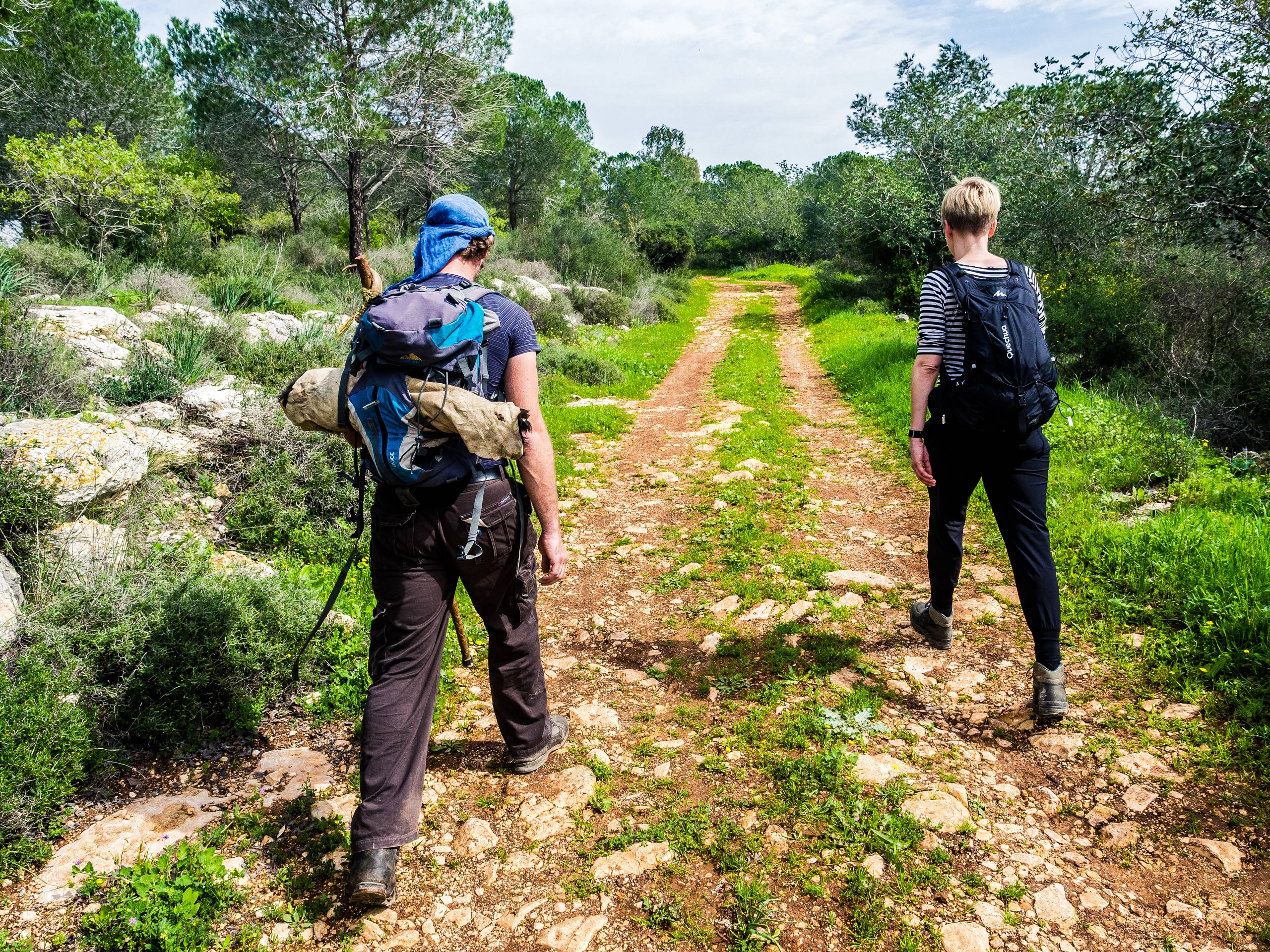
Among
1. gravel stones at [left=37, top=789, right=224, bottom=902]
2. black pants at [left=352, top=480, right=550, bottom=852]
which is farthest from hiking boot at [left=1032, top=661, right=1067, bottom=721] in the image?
gravel stones at [left=37, top=789, right=224, bottom=902]

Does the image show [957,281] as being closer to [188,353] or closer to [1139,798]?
[1139,798]

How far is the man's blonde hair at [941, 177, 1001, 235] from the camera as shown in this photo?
3.17m

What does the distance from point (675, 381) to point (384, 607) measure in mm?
10199

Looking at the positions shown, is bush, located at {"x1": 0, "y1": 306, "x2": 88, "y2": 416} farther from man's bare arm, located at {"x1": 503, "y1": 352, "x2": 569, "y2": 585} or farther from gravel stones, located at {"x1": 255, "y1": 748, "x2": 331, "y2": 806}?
man's bare arm, located at {"x1": 503, "y1": 352, "x2": 569, "y2": 585}

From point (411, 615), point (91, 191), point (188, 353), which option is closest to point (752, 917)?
point (411, 615)

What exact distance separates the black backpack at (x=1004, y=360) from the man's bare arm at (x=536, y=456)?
1.94 meters

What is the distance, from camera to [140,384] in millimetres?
5707

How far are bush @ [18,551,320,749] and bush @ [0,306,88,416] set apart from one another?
7.75 ft

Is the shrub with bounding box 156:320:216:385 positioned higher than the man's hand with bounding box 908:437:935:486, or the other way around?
the shrub with bounding box 156:320:216:385

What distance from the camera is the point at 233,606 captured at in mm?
3316

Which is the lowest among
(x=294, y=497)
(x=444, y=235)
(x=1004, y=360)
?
(x=294, y=497)

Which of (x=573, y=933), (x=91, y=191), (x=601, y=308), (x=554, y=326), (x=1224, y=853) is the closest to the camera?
A: (x=573, y=933)

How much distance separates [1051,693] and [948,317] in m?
1.78

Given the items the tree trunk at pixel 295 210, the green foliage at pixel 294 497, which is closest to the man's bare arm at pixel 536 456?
the green foliage at pixel 294 497
